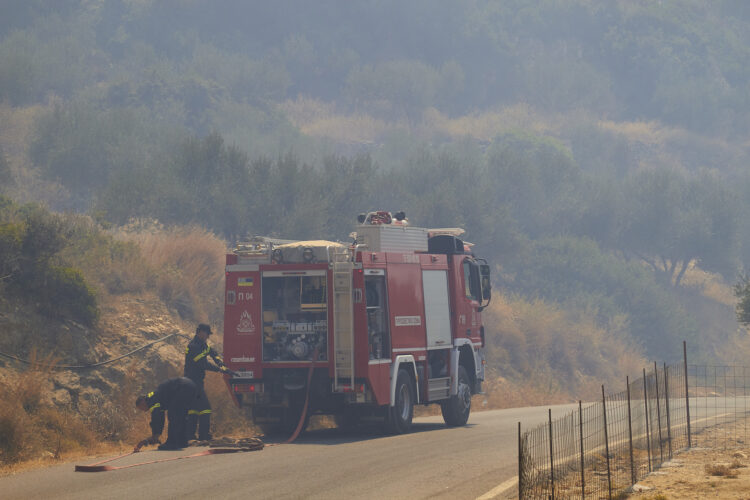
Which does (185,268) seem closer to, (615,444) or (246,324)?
(246,324)

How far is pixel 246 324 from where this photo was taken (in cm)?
1700

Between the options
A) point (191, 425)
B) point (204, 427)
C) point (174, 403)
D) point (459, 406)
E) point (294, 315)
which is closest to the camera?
point (174, 403)

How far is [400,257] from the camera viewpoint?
1798 centimetres

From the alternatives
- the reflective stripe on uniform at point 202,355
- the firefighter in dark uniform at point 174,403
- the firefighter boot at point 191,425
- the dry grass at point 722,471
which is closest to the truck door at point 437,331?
the reflective stripe on uniform at point 202,355

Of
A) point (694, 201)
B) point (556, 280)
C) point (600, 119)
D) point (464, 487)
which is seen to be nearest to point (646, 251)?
point (694, 201)

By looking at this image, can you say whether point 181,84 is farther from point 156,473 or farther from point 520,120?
point 156,473

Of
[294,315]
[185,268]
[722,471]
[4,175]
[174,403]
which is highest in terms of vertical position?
[4,175]

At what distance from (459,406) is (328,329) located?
4437 mm

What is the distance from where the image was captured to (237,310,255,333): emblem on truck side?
17.0 m

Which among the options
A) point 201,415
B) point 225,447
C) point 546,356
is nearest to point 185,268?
point 201,415

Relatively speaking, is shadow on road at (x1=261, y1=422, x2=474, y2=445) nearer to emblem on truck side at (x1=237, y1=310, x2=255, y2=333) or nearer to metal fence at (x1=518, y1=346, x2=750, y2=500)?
emblem on truck side at (x1=237, y1=310, x2=255, y2=333)

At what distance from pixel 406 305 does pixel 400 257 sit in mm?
892

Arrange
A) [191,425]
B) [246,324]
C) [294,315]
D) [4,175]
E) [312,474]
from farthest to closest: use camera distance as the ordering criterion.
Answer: [4,175], [294,315], [246,324], [191,425], [312,474]

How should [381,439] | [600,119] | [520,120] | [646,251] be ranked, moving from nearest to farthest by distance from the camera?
[381,439]
[646,251]
[520,120]
[600,119]
